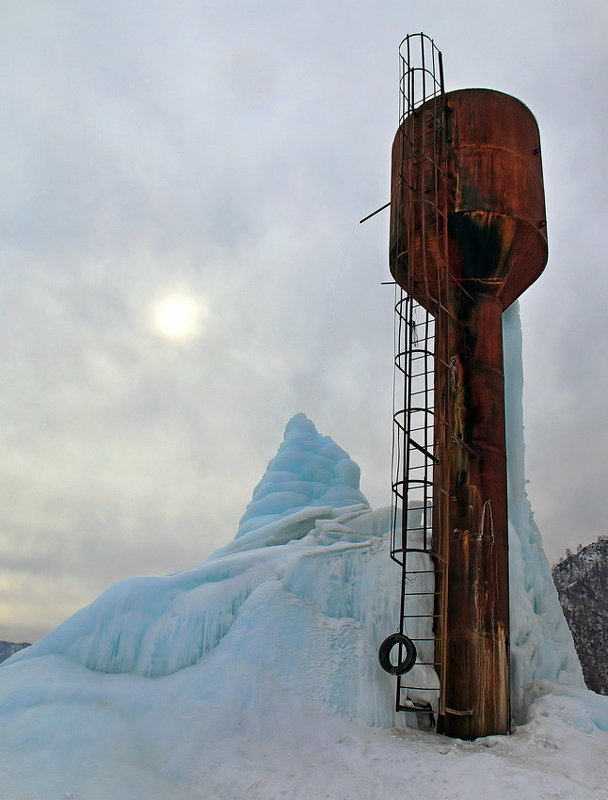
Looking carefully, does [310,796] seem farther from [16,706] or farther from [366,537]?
[366,537]

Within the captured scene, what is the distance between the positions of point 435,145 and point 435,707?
1090 cm

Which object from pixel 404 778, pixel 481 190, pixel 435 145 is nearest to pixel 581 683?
pixel 404 778

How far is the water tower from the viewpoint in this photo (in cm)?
1219

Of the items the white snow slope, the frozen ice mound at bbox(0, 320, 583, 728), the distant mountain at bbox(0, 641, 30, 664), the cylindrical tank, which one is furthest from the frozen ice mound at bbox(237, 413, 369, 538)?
the distant mountain at bbox(0, 641, 30, 664)

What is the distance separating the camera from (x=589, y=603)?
41344 millimetres

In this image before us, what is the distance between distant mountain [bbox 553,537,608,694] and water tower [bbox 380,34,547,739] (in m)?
28.9

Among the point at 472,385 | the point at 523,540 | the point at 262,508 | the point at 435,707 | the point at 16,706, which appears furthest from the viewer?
the point at 262,508

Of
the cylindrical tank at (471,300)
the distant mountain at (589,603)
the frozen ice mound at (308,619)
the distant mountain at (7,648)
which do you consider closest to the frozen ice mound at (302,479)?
the frozen ice mound at (308,619)

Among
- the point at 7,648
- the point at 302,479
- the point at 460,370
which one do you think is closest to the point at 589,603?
the point at 302,479

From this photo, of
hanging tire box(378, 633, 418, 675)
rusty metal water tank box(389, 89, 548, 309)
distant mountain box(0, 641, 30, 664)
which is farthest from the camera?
distant mountain box(0, 641, 30, 664)

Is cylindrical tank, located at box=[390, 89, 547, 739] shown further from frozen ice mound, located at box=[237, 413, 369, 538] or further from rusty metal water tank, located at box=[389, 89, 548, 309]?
frozen ice mound, located at box=[237, 413, 369, 538]

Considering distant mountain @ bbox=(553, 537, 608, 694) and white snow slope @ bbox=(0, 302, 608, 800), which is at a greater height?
distant mountain @ bbox=(553, 537, 608, 694)

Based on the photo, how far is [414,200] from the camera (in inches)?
579

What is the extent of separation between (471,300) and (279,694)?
829 cm
